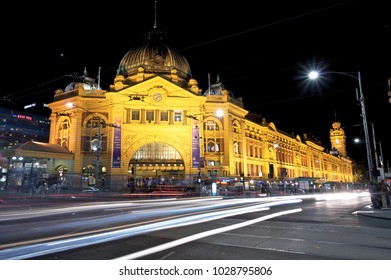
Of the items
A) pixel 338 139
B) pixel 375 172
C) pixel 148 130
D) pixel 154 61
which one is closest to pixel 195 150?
pixel 148 130

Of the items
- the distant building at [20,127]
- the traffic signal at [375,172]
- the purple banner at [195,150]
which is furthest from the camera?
the distant building at [20,127]

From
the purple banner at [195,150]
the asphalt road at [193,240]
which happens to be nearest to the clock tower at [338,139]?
the purple banner at [195,150]

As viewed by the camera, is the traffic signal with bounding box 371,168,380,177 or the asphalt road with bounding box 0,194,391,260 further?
the traffic signal with bounding box 371,168,380,177

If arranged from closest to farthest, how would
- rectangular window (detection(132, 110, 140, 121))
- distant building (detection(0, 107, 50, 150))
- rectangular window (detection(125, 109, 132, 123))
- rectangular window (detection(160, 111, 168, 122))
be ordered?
rectangular window (detection(125, 109, 132, 123)), rectangular window (detection(132, 110, 140, 121)), rectangular window (detection(160, 111, 168, 122)), distant building (detection(0, 107, 50, 150))

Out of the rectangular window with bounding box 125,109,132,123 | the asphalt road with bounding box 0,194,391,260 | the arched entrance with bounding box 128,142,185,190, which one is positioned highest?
the rectangular window with bounding box 125,109,132,123

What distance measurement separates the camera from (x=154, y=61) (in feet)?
191

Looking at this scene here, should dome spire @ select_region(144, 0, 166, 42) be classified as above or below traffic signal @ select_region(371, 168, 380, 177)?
above

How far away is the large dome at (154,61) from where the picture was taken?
2295 inches

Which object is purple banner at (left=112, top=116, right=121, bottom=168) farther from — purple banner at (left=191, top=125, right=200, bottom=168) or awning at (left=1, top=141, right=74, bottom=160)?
purple banner at (left=191, top=125, right=200, bottom=168)

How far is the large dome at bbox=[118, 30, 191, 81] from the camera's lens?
5828cm

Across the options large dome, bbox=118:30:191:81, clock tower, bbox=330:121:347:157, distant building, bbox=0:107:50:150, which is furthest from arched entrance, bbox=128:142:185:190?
clock tower, bbox=330:121:347:157

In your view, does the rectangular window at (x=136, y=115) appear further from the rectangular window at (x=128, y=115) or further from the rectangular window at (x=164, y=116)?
the rectangular window at (x=164, y=116)

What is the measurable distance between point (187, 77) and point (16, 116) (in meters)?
78.5

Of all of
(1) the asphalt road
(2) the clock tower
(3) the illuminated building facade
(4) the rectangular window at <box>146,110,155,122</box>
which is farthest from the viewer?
(2) the clock tower
